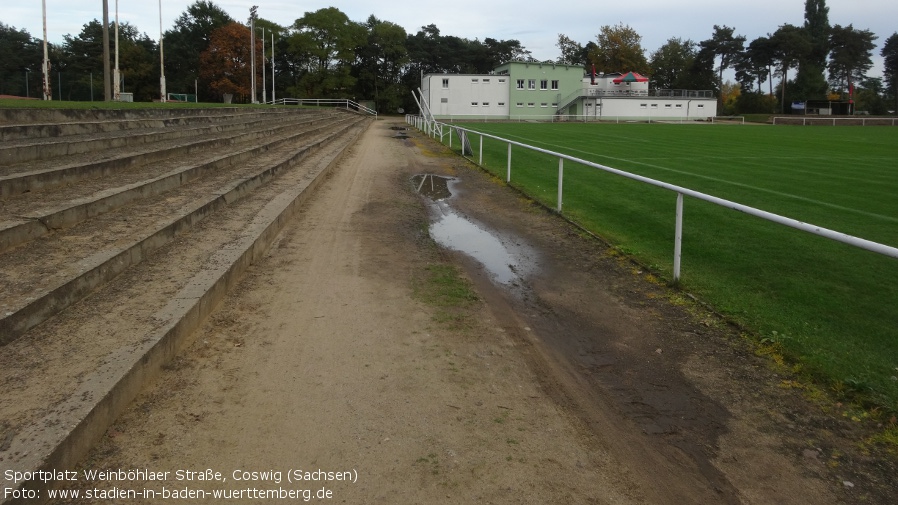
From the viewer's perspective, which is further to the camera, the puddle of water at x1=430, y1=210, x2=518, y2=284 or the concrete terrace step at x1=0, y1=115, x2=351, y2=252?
the puddle of water at x1=430, y1=210, x2=518, y2=284

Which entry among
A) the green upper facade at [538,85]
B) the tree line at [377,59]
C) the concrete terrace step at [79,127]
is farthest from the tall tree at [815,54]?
the concrete terrace step at [79,127]

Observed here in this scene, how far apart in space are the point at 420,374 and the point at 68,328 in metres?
2.33

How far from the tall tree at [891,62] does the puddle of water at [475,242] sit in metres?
104

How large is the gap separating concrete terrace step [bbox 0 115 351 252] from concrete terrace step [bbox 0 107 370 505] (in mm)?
371

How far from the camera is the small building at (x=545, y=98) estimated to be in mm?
71938

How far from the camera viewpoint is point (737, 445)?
11.9 ft

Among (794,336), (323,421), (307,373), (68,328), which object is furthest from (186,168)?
(794,336)

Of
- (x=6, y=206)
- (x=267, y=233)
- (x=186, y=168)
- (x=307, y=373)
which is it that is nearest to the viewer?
(x=307, y=373)

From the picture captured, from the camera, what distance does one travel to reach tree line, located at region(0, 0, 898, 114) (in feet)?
224

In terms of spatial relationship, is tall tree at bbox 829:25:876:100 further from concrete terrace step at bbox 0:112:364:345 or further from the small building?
concrete terrace step at bbox 0:112:364:345

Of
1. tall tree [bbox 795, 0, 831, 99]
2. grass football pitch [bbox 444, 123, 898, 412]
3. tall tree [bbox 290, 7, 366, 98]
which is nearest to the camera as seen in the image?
grass football pitch [bbox 444, 123, 898, 412]

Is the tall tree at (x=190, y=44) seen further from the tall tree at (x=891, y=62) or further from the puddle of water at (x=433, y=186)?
the tall tree at (x=891, y=62)

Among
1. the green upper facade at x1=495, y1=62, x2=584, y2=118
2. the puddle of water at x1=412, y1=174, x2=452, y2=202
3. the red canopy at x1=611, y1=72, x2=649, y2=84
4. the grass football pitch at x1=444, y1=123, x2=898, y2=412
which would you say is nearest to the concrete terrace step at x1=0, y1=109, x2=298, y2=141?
the puddle of water at x1=412, y1=174, x2=452, y2=202

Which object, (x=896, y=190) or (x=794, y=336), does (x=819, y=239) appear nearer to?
(x=794, y=336)
